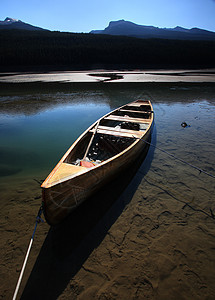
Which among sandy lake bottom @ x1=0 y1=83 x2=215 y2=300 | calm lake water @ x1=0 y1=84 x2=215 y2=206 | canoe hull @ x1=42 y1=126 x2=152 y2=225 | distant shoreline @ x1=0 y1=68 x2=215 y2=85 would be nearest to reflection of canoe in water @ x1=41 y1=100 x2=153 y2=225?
canoe hull @ x1=42 y1=126 x2=152 y2=225

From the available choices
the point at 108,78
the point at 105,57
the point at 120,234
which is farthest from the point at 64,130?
the point at 105,57

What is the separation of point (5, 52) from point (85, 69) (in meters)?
23.2

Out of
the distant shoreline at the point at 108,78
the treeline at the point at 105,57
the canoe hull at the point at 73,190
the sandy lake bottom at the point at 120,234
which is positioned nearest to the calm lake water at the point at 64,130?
the sandy lake bottom at the point at 120,234

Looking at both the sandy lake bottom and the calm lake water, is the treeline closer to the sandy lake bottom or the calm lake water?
the calm lake water

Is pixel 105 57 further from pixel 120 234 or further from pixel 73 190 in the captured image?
pixel 120 234

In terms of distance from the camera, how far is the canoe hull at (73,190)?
3.32 metres

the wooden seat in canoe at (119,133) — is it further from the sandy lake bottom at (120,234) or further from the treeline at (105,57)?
the treeline at (105,57)

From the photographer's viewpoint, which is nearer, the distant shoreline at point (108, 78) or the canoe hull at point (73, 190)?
the canoe hull at point (73, 190)

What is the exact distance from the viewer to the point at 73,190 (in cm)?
373

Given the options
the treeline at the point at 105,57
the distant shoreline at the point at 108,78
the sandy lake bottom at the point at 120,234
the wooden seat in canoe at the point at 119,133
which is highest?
the treeline at the point at 105,57

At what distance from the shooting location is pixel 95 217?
4.07 meters

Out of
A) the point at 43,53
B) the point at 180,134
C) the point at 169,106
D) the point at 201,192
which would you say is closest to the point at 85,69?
the point at 43,53

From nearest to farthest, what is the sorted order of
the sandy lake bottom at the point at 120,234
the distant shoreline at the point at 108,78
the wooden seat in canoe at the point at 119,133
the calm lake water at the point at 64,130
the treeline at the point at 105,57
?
the sandy lake bottom at the point at 120,234
the calm lake water at the point at 64,130
the wooden seat in canoe at the point at 119,133
the distant shoreline at the point at 108,78
the treeline at the point at 105,57

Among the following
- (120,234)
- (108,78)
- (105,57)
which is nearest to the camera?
(120,234)
